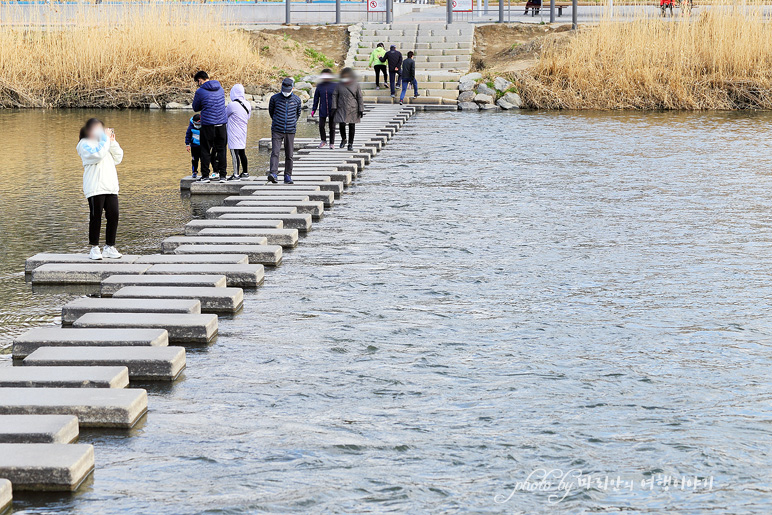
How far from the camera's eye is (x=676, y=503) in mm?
4750

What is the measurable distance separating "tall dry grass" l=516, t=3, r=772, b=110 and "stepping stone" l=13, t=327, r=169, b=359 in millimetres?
24882

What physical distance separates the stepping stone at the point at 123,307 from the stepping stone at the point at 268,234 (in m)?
3.08

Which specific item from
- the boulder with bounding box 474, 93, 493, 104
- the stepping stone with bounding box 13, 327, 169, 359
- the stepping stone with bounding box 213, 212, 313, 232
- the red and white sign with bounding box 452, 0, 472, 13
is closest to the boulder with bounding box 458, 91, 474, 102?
the boulder with bounding box 474, 93, 493, 104

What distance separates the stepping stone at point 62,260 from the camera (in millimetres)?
9672

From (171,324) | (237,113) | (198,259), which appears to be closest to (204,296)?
(171,324)

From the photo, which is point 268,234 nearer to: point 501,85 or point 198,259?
point 198,259

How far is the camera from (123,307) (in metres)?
7.79

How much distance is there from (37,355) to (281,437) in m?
1.95

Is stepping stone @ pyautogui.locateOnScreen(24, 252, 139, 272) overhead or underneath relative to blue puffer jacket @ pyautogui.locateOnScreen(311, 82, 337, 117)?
underneath

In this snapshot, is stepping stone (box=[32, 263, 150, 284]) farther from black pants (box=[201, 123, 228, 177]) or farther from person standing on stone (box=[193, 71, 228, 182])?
black pants (box=[201, 123, 228, 177])

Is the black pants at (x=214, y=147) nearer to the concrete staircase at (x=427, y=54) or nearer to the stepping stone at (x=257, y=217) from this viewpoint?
the stepping stone at (x=257, y=217)

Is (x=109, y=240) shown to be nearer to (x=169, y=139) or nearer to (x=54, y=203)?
(x=54, y=203)

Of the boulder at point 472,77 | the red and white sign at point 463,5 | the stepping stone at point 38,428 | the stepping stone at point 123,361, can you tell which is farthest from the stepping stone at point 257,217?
the red and white sign at point 463,5

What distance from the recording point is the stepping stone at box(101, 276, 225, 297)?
866 centimetres
